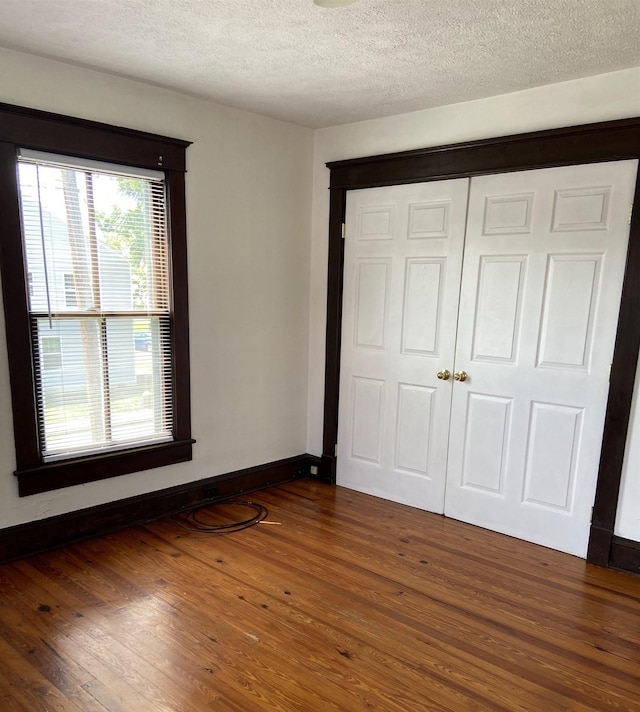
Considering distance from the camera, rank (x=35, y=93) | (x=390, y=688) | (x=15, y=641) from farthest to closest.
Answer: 1. (x=35, y=93)
2. (x=15, y=641)
3. (x=390, y=688)

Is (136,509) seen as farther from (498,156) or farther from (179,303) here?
(498,156)

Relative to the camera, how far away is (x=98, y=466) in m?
2.96

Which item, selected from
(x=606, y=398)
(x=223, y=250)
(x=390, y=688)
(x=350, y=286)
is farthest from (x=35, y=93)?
(x=606, y=398)

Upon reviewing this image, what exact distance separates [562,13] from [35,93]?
2457 millimetres

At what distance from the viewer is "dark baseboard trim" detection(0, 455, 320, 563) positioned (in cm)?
274

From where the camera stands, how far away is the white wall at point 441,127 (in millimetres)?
2652

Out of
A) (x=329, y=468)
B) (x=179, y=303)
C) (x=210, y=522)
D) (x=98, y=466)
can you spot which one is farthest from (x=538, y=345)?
(x=98, y=466)

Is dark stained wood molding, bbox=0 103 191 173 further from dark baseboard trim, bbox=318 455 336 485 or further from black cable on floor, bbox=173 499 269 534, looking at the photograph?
dark baseboard trim, bbox=318 455 336 485

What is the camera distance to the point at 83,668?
1.98 m

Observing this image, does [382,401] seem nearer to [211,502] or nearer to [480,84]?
[211,502]

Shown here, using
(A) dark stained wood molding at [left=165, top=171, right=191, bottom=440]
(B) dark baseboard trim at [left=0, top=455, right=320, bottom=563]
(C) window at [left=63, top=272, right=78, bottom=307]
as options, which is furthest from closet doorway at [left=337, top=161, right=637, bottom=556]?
(C) window at [left=63, top=272, right=78, bottom=307]

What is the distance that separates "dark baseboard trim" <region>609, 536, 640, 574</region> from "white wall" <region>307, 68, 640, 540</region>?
60 centimetres

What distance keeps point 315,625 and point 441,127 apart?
9.63 feet

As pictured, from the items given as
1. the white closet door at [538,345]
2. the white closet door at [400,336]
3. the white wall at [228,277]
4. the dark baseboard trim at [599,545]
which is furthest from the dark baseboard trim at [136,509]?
the dark baseboard trim at [599,545]
